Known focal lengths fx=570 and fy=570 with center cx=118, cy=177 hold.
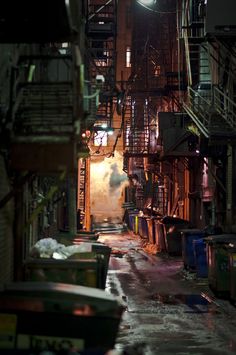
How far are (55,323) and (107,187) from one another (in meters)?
45.0

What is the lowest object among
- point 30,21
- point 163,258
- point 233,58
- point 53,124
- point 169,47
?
point 163,258

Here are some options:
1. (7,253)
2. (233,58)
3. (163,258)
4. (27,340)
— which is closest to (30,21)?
(27,340)

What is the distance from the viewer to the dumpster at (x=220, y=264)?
13780mm

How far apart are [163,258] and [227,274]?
9.85m

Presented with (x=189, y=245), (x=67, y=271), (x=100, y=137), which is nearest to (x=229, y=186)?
(x=189, y=245)

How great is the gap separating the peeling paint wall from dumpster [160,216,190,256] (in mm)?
25355

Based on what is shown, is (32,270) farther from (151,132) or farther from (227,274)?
(151,132)

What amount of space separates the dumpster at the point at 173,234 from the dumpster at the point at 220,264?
9.00 m

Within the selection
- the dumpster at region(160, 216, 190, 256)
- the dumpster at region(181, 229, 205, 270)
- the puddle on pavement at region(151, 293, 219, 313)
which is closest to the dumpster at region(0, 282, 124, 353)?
the puddle on pavement at region(151, 293, 219, 313)

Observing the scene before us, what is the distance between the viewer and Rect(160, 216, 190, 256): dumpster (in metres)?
23.6

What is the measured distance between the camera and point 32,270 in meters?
8.95

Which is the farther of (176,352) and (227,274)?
(227,274)

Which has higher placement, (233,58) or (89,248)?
(233,58)

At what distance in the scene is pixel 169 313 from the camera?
11836 millimetres
